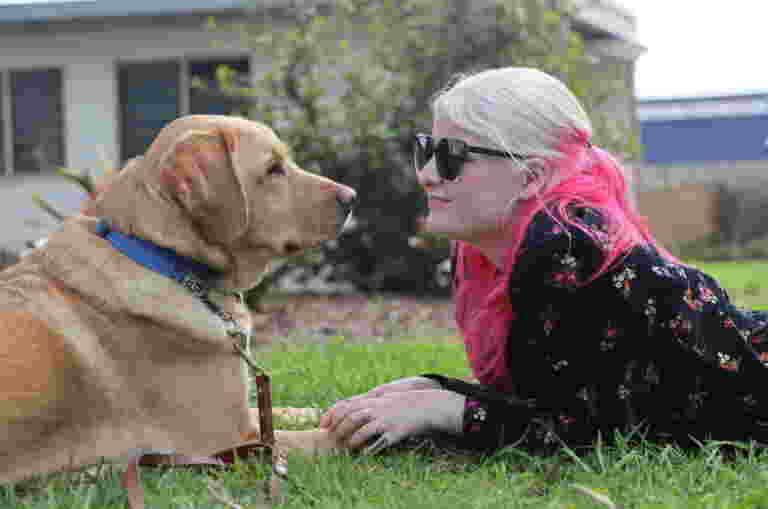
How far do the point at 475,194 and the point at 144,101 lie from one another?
11917mm

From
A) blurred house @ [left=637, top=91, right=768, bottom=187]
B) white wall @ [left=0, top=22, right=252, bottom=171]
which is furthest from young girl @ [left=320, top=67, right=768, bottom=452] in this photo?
blurred house @ [left=637, top=91, right=768, bottom=187]

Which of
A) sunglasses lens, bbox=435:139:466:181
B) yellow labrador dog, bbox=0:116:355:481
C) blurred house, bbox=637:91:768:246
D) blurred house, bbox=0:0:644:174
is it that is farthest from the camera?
blurred house, bbox=637:91:768:246

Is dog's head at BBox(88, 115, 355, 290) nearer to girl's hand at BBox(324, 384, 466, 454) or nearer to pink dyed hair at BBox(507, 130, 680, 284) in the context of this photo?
girl's hand at BBox(324, 384, 466, 454)

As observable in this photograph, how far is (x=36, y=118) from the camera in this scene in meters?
14.6

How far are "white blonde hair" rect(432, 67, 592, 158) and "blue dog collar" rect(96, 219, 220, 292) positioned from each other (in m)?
1.08

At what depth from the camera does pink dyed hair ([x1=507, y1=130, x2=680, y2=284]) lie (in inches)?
121

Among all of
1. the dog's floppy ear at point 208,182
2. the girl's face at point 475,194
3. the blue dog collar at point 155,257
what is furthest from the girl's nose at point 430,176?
the blue dog collar at point 155,257

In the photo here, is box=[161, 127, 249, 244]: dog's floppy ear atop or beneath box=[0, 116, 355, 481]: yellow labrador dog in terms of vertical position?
atop

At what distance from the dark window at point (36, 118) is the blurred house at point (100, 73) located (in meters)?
0.02

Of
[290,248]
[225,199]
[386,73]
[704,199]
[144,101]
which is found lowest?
[704,199]

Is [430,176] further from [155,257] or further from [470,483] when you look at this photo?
[470,483]

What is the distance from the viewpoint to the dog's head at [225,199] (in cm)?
316

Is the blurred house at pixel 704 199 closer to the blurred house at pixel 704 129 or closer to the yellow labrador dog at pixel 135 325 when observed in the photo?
the blurred house at pixel 704 129


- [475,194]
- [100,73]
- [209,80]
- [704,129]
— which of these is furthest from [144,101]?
[704,129]
